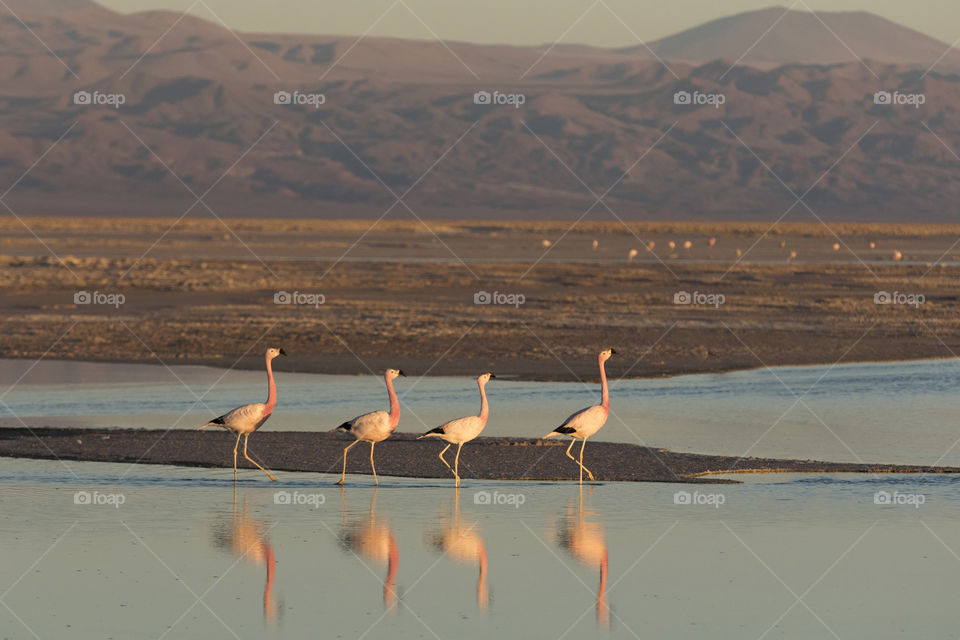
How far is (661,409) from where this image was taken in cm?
2462

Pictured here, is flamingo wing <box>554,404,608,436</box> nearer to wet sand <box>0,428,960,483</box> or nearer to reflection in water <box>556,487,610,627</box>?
wet sand <box>0,428,960,483</box>

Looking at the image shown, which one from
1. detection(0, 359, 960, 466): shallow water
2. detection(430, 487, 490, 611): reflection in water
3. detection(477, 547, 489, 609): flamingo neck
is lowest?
detection(477, 547, 489, 609): flamingo neck

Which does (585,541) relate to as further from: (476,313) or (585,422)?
(476,313)

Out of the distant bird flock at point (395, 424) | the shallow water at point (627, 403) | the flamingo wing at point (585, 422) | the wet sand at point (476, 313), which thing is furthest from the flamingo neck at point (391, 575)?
the wet sand at point (476, 313)

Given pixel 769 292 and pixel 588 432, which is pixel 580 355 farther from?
pixel 769 292

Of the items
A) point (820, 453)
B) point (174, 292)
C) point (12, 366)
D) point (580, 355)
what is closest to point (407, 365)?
point (580, 355)

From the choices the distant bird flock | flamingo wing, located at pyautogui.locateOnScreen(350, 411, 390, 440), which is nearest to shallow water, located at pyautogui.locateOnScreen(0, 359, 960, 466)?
the distant bird flock

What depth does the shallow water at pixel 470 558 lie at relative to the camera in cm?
1149

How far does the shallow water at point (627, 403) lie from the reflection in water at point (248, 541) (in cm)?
689

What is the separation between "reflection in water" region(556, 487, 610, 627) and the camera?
1289 cm

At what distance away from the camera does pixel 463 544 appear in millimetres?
14281

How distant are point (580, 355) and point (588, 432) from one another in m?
14.3

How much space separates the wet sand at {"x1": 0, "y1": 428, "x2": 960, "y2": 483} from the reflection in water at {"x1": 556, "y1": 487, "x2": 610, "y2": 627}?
7.83ft

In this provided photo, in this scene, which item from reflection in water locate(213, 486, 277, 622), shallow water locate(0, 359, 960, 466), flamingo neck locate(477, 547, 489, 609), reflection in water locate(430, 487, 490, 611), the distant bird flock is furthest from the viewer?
shallow water locate(0, 359, 960, 466)
